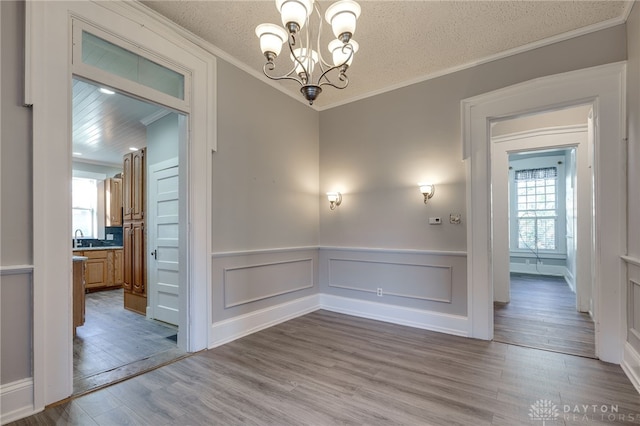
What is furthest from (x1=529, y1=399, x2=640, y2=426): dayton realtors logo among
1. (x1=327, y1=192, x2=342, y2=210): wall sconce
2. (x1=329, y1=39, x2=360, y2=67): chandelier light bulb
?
(x1=327, y1=192, x2=342, y2=210): wall sconce

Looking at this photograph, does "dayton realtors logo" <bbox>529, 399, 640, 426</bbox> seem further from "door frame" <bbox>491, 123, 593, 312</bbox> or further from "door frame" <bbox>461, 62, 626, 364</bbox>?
"door frame" <bbox>491, 123, 593, 312</bbox>

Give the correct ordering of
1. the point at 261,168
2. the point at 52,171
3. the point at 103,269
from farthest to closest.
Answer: the point at 103,269
the point at 261,168
the point at 52,171

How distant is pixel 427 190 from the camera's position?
368cm

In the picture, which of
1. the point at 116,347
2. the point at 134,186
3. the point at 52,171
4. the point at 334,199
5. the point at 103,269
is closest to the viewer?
the point at 52,171

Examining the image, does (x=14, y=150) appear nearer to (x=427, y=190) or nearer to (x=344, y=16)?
(x=344, y=16)

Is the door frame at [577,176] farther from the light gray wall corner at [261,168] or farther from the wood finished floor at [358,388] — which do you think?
the light gray wall corner at [261,168]

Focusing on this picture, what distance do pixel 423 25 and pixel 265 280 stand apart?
322 centimetres

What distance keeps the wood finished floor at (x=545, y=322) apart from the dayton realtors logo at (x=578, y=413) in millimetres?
1037

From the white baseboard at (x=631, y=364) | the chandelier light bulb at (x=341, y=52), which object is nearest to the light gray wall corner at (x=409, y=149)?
the white baseboard at (x=631, y=364)

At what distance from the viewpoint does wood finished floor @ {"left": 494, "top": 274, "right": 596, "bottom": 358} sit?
127 inches

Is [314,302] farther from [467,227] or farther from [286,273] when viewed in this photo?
[467,227]

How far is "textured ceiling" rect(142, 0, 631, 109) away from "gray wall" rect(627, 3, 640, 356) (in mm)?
331

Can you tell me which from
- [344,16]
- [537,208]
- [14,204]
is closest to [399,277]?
[344,16]

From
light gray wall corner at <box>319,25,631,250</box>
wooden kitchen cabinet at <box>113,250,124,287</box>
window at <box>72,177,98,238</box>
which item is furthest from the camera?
window at <box>72,177,98,238</box>
